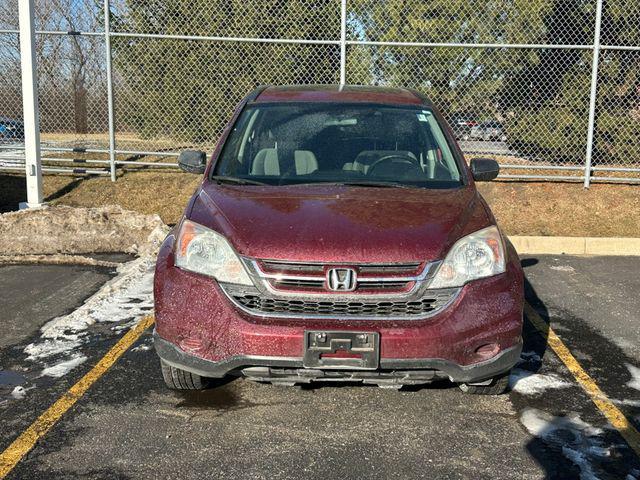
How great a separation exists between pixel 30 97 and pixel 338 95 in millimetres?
5540

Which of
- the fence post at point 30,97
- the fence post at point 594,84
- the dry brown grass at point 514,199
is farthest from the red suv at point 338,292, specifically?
the fence post at point 594,84

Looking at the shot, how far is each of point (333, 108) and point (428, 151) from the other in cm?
73

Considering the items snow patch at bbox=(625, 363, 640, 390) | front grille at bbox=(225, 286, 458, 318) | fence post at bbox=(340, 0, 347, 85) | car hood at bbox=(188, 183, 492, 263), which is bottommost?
snow patch at bbox=(625, 363, 640, 390)

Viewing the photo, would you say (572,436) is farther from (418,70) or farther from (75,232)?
(418,70)

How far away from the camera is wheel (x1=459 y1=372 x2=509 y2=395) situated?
3.66 meters

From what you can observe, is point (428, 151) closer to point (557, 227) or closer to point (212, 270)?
point (212, 270)

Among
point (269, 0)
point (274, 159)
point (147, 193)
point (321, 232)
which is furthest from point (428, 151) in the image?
point (269, 0)

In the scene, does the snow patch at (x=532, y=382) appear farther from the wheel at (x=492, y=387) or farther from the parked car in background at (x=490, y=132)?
the parked car in background at (x=490, y=132)

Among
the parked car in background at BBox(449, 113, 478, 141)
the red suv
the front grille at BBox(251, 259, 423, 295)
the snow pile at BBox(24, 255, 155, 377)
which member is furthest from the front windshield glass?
the parked car in background at BBox(449, 113, 478, 141)

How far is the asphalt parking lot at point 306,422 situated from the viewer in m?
3.00

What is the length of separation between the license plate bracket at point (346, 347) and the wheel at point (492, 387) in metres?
0.84

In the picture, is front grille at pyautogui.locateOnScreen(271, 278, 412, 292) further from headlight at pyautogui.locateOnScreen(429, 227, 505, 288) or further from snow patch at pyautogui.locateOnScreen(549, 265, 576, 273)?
snow patch at pyautogui.locateOnScreen(549, 265, 576, 273)

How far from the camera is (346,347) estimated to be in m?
3.10

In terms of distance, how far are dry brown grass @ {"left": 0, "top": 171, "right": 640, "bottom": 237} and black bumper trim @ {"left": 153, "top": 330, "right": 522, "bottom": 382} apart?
577cm
